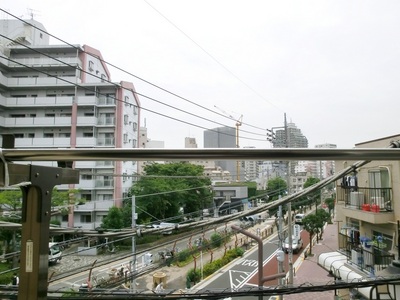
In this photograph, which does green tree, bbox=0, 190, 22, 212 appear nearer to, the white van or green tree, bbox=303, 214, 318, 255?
the white van

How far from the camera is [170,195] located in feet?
16.8

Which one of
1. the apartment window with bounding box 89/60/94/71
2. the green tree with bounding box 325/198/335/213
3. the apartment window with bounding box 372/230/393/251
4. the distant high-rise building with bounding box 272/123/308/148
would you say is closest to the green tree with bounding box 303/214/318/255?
the green tree with bounding box 325/198/335/213


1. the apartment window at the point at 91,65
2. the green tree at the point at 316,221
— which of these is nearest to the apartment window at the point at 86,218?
the apartment window at the point at 91,65

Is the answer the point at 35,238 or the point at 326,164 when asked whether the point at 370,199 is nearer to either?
the point at 326,164

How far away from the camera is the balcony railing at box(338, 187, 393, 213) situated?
3.33 meters

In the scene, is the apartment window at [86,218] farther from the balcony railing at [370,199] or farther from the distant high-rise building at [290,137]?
the balcony railing at [370,199]

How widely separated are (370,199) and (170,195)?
3317mm

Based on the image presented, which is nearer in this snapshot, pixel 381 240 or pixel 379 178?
pixel 381 240

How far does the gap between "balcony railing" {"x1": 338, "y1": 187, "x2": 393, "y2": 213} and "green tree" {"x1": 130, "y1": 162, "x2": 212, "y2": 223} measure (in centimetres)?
216

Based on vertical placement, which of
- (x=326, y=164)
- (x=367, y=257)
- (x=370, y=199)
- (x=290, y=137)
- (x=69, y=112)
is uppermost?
(x=69, y=112)

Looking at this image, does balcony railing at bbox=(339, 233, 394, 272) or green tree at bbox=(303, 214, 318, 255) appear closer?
balcony railing at bbox=(339, 233, 394, 272)

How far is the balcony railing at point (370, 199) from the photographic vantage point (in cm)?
333

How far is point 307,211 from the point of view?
23.4 ft

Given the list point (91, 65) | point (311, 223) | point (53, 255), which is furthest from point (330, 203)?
point (91, 65)
